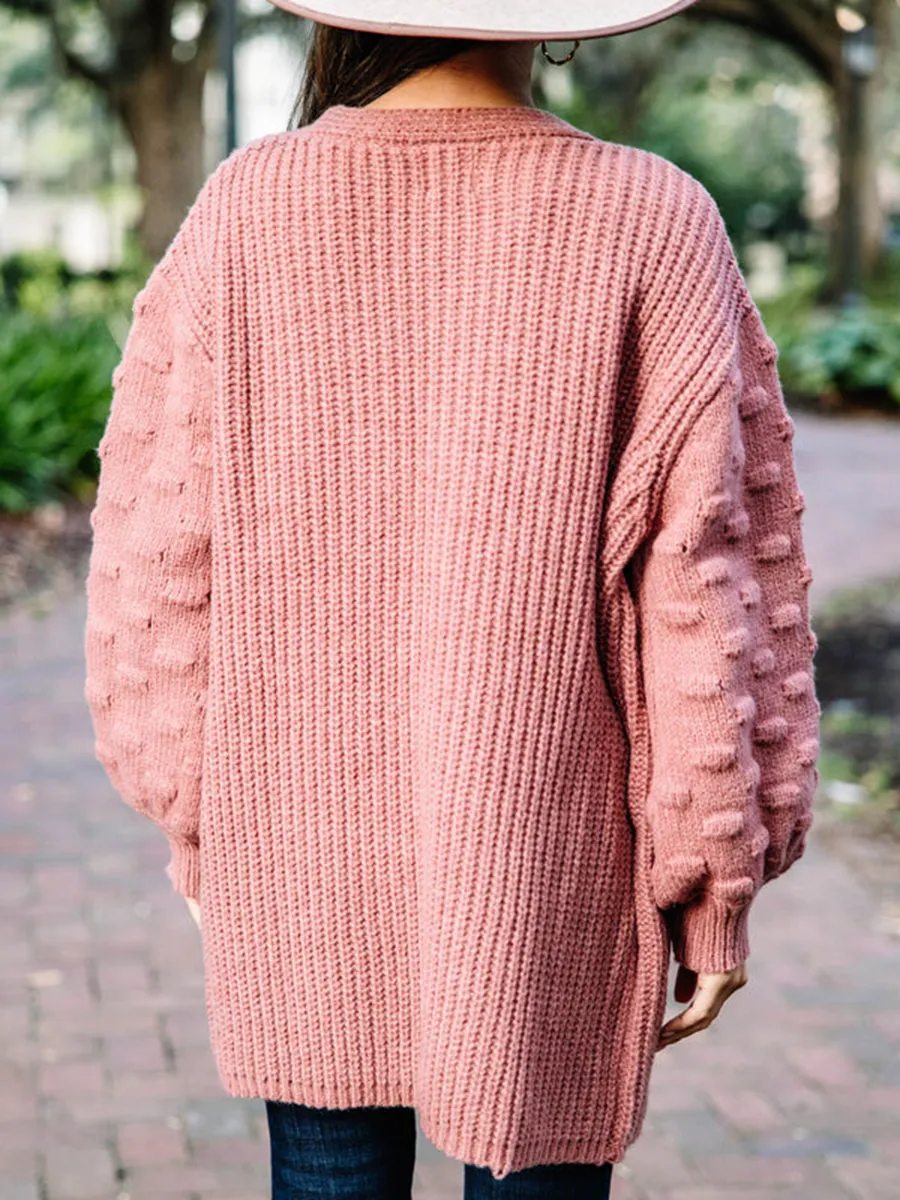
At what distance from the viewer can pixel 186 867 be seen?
181 cm

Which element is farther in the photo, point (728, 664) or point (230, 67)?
point (230, 67)

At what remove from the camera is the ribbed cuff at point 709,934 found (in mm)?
1676

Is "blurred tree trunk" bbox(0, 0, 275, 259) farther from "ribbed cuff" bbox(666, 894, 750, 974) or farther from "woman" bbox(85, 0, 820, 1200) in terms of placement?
"ribbed cuff" bbox(666, 894, 750, 974)

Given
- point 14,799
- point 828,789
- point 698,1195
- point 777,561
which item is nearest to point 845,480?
point 828,789

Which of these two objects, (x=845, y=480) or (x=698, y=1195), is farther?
(x=845, y=480)

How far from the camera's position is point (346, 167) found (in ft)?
5.16

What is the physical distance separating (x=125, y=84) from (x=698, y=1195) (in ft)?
56.4

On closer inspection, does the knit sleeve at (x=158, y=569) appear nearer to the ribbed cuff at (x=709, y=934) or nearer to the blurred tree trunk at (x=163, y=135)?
the ribbed cuff at (x=709, y=934)

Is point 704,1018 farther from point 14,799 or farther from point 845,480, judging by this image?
point 845,480

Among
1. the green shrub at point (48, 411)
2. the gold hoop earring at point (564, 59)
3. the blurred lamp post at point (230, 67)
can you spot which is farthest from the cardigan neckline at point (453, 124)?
Answer: the blurred lamp post at point (230, 67)

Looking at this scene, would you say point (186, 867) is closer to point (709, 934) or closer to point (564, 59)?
point (709, 934)

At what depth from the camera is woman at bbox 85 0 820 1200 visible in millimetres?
1550

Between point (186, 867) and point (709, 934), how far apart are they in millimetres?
566

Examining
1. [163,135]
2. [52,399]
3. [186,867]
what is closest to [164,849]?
[186,867]
